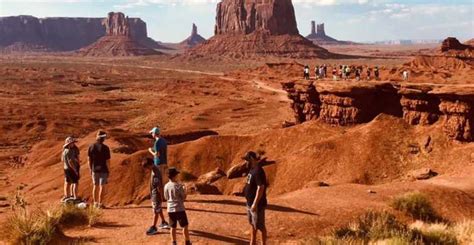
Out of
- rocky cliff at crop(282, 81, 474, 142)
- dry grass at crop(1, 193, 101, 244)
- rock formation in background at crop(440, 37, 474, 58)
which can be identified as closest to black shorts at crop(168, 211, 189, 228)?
dry grass at crop(1, 193, 101, 244)

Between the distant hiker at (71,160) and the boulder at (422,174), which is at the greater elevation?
the distant hiker at (71,160)

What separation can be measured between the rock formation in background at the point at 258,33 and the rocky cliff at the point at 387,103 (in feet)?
374

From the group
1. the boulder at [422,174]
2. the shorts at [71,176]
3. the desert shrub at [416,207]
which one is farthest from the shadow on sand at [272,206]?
the boulder at [422,174]

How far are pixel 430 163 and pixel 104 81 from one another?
80722 millimetres

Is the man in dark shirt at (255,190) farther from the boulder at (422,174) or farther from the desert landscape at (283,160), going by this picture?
the boulder at (422,174)

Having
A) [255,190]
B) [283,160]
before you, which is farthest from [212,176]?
[255,190]

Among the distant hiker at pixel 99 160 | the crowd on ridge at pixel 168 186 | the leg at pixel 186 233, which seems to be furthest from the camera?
the distant hiker at pixel 99 160

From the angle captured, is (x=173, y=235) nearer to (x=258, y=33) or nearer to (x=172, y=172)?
(x=172, y=172)

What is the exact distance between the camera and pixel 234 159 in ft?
98.1

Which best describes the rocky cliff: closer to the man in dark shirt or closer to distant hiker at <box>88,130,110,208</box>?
the man in dark shirt

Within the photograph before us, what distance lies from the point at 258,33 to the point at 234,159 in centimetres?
13662

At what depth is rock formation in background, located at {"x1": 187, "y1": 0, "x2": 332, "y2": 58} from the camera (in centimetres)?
15250

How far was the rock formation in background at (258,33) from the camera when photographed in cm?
15250

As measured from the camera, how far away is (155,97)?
74.4 metres
